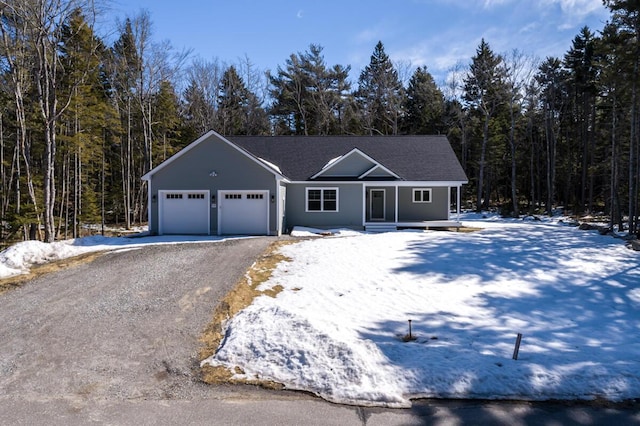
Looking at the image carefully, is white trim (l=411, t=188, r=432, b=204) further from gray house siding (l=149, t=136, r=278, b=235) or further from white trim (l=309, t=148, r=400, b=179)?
gray house siding (l=149, t=136, r=278, b=235)

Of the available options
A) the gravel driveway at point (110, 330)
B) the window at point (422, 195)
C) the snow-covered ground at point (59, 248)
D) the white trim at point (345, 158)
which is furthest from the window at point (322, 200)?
the gravel driveway at point (110, 330)

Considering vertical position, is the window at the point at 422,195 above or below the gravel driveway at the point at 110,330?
above

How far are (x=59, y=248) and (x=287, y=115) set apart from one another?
29.1m

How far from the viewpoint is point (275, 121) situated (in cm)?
3925

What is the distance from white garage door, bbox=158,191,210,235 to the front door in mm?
8748

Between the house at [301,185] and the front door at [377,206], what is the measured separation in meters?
0.05

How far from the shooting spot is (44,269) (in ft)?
33.8

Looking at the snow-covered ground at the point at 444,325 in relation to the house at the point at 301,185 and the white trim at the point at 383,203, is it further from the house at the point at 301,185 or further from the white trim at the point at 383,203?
the white trim at the point at 383,203

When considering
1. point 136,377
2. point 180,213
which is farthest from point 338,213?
point 136,377

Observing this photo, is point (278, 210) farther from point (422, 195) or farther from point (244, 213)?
point (422, 195)

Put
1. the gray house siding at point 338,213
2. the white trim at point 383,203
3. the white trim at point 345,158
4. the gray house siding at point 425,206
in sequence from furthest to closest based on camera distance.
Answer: the white trim at point 383,203 < the gray house siding at point 425,206 < the white trim at point 345,158 < the gray house siding at point 338,213

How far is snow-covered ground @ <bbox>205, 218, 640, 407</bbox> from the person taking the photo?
4512 mm

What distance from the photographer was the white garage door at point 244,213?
16688mm

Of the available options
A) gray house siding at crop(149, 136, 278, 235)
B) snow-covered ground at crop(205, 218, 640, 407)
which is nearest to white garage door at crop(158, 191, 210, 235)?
gray house siding at crop(149, 136, 278, 235)
